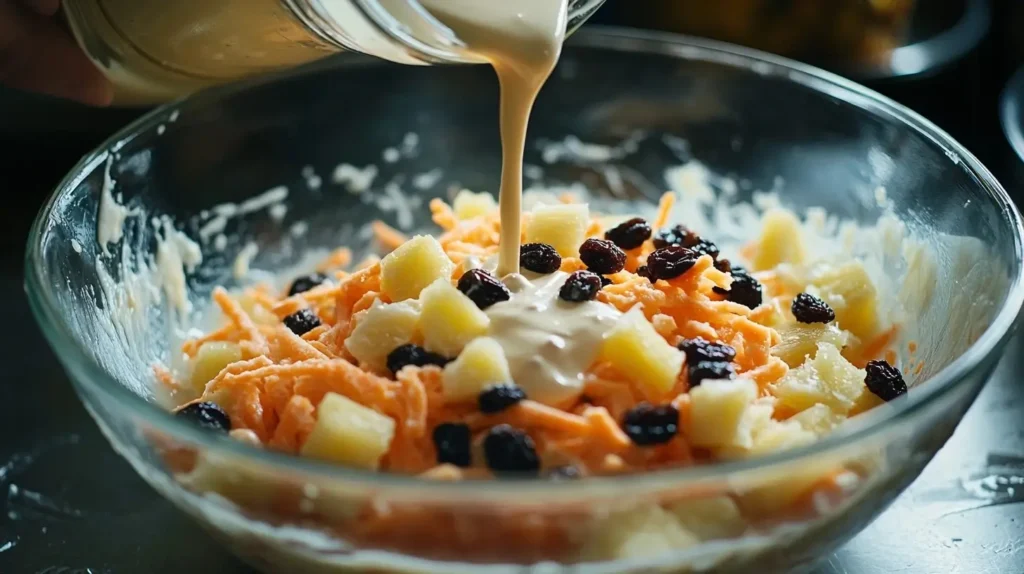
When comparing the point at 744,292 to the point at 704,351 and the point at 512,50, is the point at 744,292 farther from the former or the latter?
the point at 512,50

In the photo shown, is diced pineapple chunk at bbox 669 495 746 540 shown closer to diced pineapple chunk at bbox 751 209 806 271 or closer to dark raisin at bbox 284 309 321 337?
dark raisin at bbox 284 309 321 337

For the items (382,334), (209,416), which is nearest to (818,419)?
(382,334)

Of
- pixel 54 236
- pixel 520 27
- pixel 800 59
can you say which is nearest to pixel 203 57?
pixel 54 236

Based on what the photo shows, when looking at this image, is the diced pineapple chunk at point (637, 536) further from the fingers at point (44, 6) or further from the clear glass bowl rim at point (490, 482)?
the fingers at point (44, 6)

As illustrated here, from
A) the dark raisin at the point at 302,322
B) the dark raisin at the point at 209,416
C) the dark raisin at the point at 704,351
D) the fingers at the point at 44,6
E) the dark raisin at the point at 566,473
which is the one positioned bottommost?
the dark raisin at the point at 302,322

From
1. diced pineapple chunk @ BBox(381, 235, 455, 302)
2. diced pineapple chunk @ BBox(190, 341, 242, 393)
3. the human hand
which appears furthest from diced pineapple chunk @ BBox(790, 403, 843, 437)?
the human hand

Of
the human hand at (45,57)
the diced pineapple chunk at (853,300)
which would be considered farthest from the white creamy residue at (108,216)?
the diced pineapple chunk at (853,300)
